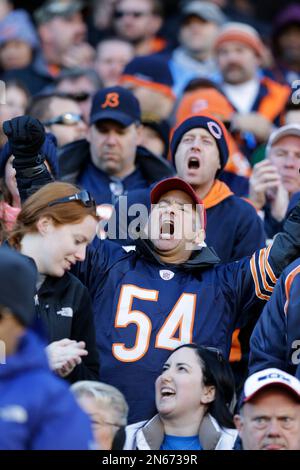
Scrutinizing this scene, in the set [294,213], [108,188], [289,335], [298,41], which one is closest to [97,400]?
[289,335]

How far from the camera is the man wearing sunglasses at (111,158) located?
8477 millimetres

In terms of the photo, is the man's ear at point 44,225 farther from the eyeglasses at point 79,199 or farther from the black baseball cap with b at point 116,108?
the black baseball cap with b at point 116,108

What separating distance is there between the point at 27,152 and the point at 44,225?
2.13 ft

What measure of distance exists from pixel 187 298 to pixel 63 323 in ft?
2.35

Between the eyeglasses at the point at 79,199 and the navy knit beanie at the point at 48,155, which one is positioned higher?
the navy knit beanie at the point at 48,155

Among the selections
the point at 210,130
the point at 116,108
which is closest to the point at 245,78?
the point at 116,108

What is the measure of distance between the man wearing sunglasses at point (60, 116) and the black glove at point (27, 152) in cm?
206

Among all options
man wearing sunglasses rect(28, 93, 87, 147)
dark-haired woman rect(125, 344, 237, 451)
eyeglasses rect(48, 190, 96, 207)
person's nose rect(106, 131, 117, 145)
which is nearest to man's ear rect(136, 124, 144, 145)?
person's nose rect(106, 131, 117, 145)

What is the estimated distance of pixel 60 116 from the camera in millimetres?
9109

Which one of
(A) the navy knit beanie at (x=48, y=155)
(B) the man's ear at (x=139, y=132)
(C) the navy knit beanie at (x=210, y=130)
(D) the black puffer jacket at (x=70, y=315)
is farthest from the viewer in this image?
(B) the man's ear at (x=139, y=132)

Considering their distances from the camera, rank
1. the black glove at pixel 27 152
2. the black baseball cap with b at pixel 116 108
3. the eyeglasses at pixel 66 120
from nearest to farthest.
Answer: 1. the black glove at pixel 27 152
2. the black baseball cap with b at pixel 116 108
3. the eyeglasses at pixel 66 120

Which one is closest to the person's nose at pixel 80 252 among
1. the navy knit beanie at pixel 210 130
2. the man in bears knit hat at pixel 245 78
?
the navy knit beanie at pixel 210 130

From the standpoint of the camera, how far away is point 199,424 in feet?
20.4

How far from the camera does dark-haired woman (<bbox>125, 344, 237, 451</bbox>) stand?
242 inches
